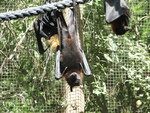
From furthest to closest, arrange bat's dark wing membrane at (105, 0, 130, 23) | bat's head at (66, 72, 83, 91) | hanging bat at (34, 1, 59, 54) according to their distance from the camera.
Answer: hanging bat at (34, 1, 59, 54) < bat's head at (66, 72, 83, 91) < bat's dark wing membrane at (105, 0, 130, 23)

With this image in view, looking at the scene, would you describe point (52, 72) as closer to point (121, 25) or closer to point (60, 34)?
point (60, 34)

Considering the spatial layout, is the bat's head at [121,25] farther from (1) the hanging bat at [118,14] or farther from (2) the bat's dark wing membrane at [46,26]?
(2) the bat's dark wing membrane at [46,26]

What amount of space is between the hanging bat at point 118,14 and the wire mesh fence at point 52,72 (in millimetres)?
1849

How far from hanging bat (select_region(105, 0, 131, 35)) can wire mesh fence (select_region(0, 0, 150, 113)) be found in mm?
1849

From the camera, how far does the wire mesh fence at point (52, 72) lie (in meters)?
4.36

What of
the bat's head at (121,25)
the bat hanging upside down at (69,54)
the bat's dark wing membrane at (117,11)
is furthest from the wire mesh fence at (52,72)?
the bat's dark wing membrane at (117,11)

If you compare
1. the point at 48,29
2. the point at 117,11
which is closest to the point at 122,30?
the point at 117,11

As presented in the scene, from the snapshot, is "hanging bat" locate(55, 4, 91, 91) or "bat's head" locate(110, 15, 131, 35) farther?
"hanging bat" locate(55, 4, 91, 91)

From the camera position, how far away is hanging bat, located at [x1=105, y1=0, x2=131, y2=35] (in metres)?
2.22

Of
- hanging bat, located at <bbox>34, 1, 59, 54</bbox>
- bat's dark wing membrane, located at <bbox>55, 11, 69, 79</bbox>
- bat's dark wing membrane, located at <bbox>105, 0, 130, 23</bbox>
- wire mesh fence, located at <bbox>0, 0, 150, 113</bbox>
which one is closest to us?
bat's dark wing membrane, located at <bbox>105, 0, 130, 23</bbox>

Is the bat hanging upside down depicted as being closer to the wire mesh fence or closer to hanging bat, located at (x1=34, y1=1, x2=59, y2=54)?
hanging bat, located at (x1=34, y1=1, x2=59, y2=54)

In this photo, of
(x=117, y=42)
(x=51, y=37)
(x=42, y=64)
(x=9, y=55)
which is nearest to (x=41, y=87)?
(x=42, y=64)

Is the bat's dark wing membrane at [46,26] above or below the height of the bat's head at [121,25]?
above

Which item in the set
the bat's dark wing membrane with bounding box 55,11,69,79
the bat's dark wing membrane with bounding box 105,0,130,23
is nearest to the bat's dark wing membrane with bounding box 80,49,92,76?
the bat's dark wing membrane with bounding box 55,11,69,79
